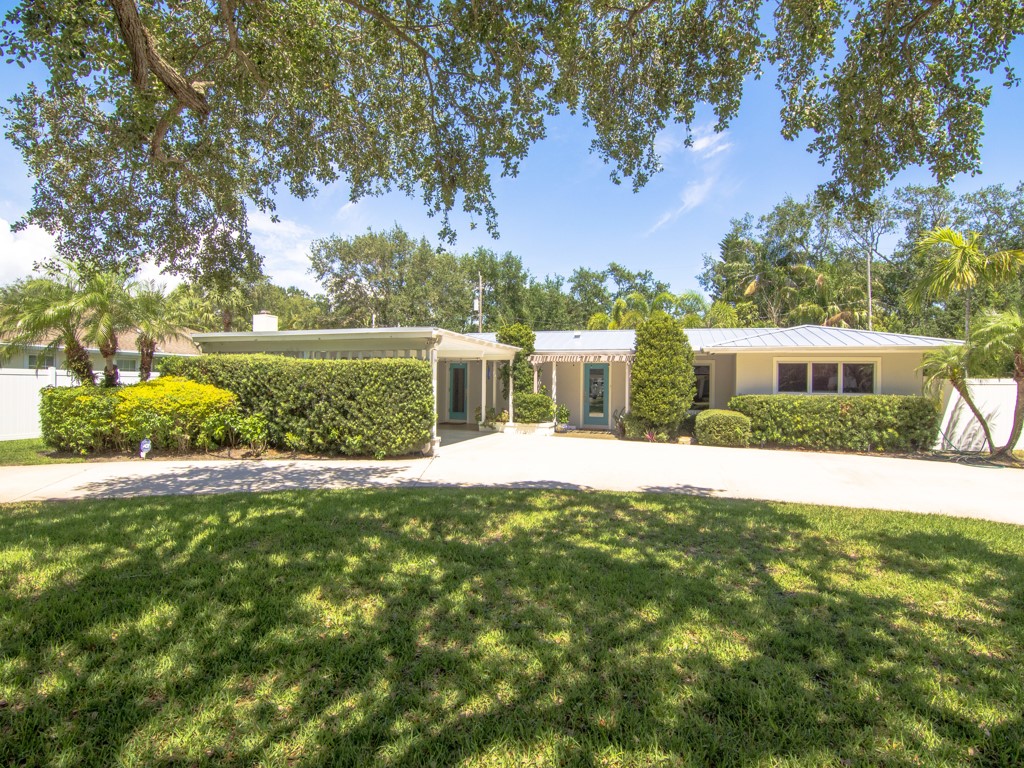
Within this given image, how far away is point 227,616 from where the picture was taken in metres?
3.47

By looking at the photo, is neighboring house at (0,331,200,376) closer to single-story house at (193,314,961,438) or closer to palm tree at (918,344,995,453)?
single-story house at (193,314,961,438)

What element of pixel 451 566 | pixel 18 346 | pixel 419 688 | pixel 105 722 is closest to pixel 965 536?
pixel 451 566

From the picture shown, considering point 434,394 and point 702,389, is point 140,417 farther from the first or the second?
point 702,389

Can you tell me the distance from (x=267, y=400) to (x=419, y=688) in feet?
31.3

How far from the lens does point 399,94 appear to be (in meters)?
7.85

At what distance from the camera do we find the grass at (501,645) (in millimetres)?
2416

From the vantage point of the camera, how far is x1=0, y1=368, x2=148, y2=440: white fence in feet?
42.8

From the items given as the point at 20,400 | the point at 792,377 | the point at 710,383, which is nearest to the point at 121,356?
the point at 20,400

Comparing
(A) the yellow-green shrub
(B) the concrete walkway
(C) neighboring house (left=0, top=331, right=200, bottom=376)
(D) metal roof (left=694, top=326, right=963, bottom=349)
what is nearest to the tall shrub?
(B) the concrete walkway

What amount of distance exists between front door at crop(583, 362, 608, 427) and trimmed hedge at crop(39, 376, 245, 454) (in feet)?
35.8

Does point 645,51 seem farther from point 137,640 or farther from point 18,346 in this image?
point 18,346

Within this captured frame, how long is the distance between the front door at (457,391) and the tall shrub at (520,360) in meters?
2.83

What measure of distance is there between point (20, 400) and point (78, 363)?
3.89 metres

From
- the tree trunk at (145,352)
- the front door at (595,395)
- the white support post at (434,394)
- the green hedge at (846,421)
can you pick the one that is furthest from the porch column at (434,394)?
the green hedge at (846,421)
